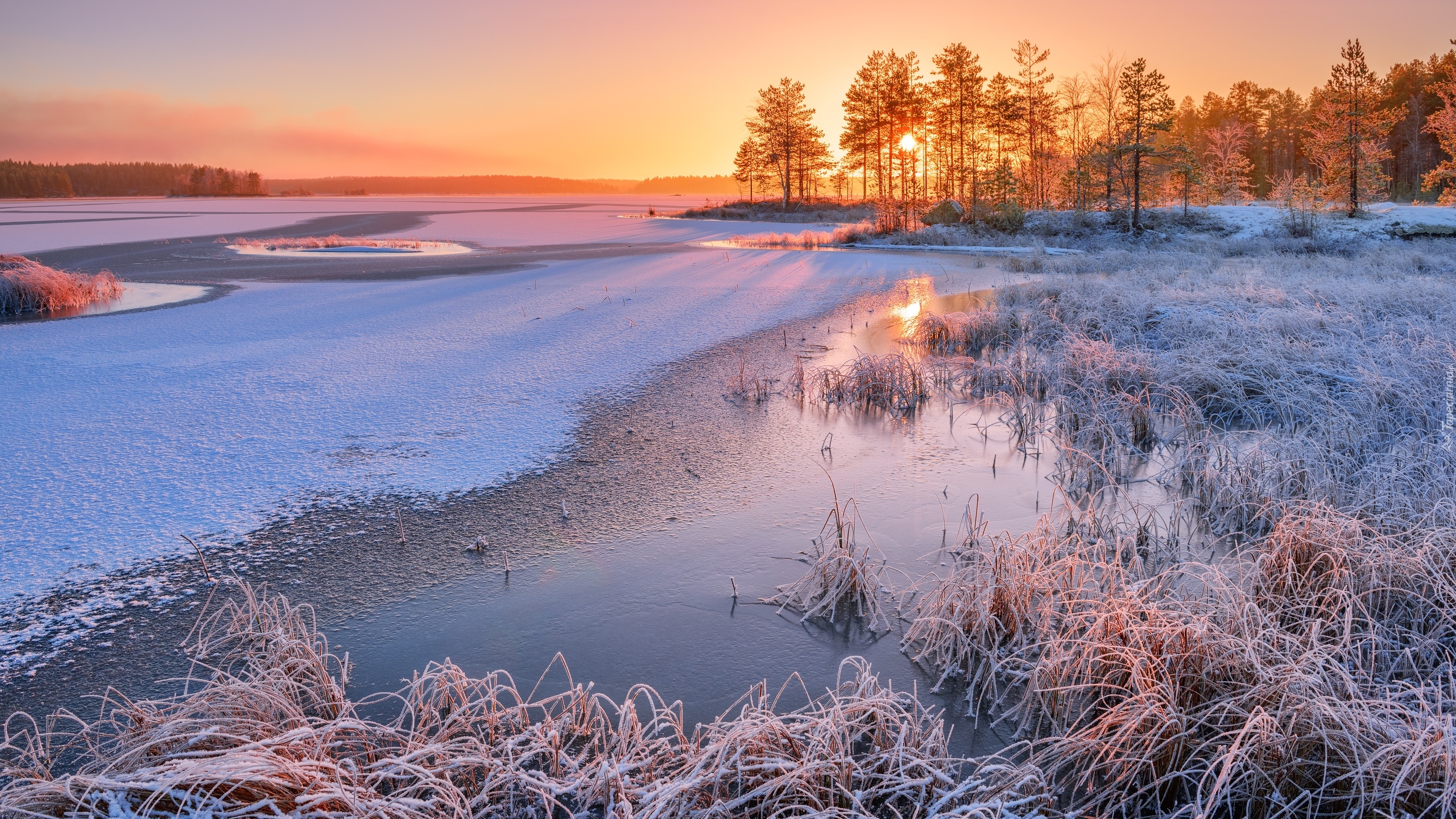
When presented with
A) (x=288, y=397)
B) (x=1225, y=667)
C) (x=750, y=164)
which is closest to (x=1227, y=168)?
(x=750, y=164)

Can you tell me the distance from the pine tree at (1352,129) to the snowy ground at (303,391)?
30709 mm

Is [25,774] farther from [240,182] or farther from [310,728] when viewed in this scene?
[240,182]

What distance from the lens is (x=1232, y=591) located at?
4.11 metres

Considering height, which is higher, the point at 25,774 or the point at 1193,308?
the point at 1193,308

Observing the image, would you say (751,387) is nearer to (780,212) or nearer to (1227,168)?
(780,212)

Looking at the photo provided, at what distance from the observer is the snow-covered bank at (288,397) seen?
5.75 m

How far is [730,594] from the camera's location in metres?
4.61

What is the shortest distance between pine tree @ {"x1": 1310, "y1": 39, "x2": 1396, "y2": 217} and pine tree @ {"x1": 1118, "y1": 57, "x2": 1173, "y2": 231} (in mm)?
6989

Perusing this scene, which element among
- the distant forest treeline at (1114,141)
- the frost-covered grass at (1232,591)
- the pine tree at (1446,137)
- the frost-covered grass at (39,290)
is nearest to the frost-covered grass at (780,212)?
the distant forest treeline at (1114,141)

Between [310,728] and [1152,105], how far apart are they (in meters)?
44.2

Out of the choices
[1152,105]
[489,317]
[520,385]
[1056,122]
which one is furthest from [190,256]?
[1056,122]

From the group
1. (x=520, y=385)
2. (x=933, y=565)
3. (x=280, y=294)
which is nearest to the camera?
(x=933, y=565)

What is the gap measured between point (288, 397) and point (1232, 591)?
30.0 ft

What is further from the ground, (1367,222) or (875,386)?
(1367,222)
